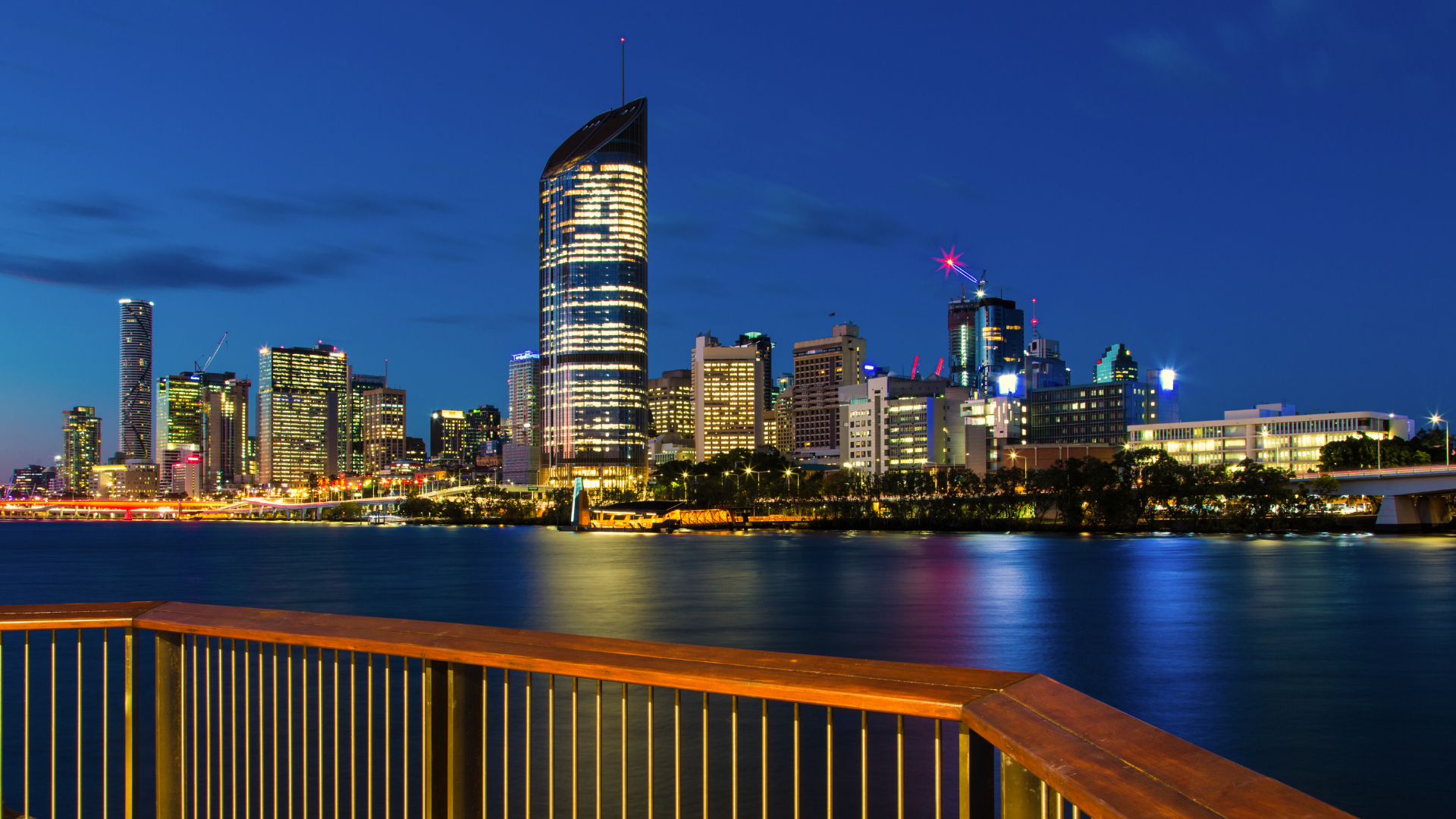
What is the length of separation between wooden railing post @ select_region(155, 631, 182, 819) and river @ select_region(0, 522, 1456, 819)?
74.5ft

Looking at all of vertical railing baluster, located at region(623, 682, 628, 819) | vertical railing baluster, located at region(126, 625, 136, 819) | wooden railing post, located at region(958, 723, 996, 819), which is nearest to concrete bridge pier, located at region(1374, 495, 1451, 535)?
vertical railing baluster, located at region(623, 682, 628, 819)

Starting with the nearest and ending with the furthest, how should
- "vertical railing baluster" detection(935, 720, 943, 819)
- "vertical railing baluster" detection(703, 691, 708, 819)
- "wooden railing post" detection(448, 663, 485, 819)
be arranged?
"vertical railing baluster" detection(935, 720, 943, 819), "vertical railing baluster" detection(703, 691, 708, 819), "wooden railing post" detection(448, 663, 485, 819)

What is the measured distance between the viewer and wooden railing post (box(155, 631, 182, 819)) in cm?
612

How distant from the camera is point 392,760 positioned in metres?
21.2

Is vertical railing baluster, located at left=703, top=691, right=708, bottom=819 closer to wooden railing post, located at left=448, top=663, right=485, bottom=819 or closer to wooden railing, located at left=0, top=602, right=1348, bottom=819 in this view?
wooden railing, located at left=0, top=602, right=1348, bottom=819

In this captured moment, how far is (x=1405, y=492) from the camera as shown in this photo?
113 m

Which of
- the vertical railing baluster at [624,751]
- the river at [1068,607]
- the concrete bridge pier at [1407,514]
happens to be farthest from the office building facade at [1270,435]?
the vertical railing baluster at [624,751]

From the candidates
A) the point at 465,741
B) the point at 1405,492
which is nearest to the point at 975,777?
the point at 465,741

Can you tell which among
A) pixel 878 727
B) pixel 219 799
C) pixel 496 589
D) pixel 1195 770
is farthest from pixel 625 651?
pixel 496 589

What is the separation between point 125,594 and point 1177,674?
189 feet

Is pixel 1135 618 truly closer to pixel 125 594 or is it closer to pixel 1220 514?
pixel 125 594

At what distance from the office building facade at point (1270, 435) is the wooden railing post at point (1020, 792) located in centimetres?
17372

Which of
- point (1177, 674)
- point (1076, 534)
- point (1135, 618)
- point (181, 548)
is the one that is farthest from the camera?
point (1076, 534)

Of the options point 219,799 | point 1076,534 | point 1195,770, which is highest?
point 1195,770
